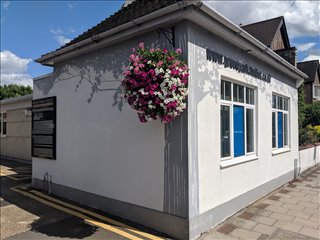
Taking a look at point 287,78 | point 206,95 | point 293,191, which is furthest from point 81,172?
point 287,78

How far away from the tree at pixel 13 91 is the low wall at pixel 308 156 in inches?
1326

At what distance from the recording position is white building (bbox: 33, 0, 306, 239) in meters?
4.51

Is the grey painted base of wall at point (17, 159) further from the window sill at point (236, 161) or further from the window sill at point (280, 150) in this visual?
the window sill at point (280, 150)

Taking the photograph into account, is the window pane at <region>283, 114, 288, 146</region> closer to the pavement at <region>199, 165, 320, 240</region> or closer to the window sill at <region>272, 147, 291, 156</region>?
the window sill at <region>272, 147, 291, 156</region>

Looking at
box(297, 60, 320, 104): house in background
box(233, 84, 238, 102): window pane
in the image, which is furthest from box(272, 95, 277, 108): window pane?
box(297, 60, 320, 104): house in background

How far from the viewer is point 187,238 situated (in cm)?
430

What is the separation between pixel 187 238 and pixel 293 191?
192 inches

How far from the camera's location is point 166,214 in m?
4.61

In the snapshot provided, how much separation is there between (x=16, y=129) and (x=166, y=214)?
1134 cm

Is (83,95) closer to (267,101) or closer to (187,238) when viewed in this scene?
(187,238)

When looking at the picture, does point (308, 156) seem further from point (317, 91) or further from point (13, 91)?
point (13, 91)

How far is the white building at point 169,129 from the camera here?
14.8 feet

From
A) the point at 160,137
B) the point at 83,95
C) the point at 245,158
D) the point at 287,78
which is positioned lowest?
the point at 245,158

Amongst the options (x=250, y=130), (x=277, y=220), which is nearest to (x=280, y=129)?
(x=250, y=130)
